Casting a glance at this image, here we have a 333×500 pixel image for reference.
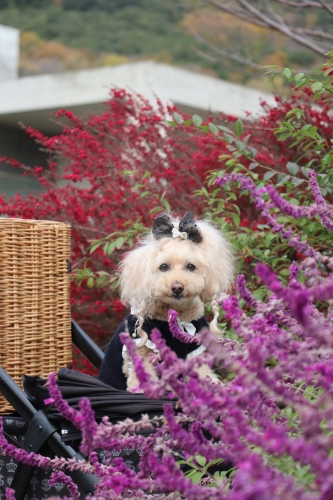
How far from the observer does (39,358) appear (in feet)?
8.64

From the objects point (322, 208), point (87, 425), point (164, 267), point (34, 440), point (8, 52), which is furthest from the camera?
point (8, 52)

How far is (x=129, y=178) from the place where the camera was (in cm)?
428

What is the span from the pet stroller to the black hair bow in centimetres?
37

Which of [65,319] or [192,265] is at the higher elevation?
[192,265]

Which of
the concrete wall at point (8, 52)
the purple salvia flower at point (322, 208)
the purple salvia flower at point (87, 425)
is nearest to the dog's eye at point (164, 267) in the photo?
the purple salvia flower at point (322, 208)

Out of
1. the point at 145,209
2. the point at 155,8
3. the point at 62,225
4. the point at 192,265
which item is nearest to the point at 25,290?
the point at 62,225

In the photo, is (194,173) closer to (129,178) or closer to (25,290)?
(129,178)

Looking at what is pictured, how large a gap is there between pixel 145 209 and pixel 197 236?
138cm

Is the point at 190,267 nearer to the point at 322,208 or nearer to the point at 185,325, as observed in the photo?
the point at 185,325

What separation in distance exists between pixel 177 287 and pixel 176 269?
109 millimetres

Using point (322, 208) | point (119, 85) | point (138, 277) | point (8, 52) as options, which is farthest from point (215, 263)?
point (8, 52)

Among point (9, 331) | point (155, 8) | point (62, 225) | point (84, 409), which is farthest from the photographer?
point (155, 8)

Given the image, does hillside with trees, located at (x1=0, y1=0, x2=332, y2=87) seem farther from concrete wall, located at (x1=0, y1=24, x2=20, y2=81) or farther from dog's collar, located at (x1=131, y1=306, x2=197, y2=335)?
dog's collar, located at (x1=131, y1=306, x2=197, y2=335)

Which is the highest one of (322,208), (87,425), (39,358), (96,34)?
(322,208)
